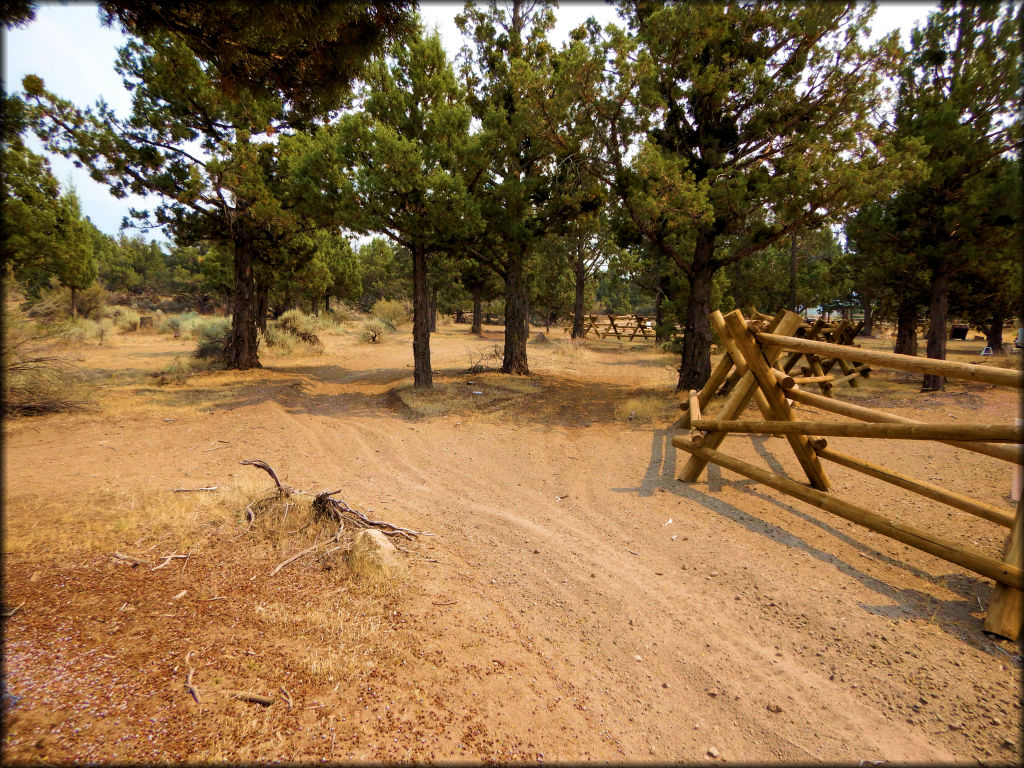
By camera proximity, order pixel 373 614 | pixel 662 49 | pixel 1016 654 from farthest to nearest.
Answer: pixel 662 49 → pixel 373 614 → pixel 1016 654

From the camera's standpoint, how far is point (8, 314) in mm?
7199

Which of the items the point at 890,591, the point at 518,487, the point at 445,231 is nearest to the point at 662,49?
the point at 445,231

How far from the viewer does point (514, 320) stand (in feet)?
45.6

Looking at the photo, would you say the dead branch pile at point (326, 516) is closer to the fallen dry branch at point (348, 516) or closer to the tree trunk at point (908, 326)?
the fallen dry branch at point (348, 516)

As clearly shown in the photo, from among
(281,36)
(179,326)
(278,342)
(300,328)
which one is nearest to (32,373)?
(281,36)

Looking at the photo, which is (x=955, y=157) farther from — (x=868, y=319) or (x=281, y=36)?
(x=868, y=319)

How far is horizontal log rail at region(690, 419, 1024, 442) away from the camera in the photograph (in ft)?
9.36

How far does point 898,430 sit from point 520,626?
3195 millimetres

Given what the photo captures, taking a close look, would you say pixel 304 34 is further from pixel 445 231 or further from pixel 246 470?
pixel 445 231

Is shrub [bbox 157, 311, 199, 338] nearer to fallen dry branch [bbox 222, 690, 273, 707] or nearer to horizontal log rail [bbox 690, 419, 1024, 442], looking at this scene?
fallen dry branch [bbox 222, 690, 273, 707]

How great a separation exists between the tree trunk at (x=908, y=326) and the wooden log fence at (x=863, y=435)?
11048 millimetres

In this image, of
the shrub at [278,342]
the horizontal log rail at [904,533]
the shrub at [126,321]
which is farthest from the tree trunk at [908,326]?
the shrub at [126,321]

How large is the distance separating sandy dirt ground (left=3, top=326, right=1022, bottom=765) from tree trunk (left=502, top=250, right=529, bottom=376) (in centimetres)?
827

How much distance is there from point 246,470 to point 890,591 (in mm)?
6755
